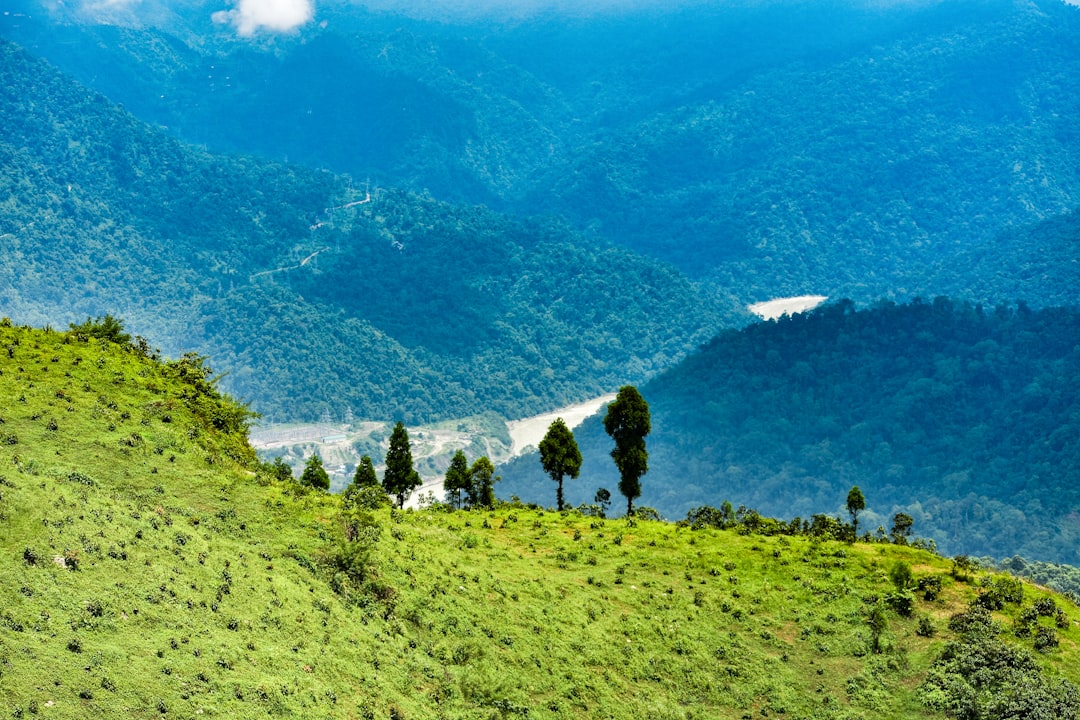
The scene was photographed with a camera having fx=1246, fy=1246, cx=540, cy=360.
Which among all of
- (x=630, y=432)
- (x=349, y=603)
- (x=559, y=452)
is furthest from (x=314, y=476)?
(x=349, y=603)

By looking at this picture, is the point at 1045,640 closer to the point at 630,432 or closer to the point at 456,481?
the point at 630,432

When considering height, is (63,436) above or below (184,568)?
above

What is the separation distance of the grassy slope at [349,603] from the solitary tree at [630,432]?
1101 centimetres

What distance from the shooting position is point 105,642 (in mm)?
43625

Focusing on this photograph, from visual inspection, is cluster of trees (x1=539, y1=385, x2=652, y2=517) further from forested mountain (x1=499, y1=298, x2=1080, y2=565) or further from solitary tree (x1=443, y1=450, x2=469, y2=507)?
forested mountain (x1=499, y1=298, x2=1080, y2=565)

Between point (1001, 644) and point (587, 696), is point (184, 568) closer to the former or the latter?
point (587, 696)

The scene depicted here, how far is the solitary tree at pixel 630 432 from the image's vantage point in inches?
3378

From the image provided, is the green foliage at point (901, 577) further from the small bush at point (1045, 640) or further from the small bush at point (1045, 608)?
the small bush at point (1045, 640)

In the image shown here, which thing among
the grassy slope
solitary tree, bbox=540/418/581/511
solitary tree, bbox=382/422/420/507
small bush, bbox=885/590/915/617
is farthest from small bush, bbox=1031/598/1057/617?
solitary tree, bbox=382/422/420/507

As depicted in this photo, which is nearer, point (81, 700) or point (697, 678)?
point (81, 700)

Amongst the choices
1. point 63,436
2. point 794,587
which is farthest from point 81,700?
point 794,587

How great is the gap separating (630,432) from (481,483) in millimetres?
11435

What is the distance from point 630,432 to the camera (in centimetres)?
8706

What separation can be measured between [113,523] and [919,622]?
3853cm
